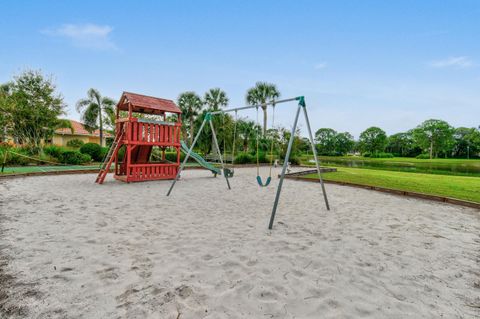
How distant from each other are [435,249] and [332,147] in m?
101

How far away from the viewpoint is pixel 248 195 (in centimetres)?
836

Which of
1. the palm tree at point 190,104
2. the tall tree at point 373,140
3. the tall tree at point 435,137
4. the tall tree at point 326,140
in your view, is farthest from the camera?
the tall tree at point 326,140

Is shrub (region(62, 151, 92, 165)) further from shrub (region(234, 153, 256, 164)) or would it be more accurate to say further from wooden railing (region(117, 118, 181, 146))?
shrub (region(234, 153, 256, 164))

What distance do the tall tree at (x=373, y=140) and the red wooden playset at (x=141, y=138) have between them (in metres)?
87.0

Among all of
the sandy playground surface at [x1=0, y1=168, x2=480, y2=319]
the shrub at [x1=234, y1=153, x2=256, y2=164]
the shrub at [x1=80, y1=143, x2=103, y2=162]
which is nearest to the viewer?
the sandy playground surface at [x1=0, y1=168, x2=480, y2=319]

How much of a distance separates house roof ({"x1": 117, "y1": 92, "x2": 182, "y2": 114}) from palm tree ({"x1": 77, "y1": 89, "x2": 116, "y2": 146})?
23.6 metres

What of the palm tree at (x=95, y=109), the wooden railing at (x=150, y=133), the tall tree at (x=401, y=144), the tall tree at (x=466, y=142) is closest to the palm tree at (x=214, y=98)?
the palm tree at (x=95, y=109)

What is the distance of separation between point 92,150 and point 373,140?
8678 centimetres

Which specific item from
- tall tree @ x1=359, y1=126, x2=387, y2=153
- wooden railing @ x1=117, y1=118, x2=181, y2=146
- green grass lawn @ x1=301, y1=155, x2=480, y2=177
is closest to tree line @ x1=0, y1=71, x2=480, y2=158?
tall tree @ x1=359, y1=126, x2=387, y2=153

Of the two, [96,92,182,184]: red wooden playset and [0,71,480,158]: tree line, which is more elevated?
[0,71,480,158]: tree line

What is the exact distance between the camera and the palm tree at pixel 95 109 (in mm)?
31406

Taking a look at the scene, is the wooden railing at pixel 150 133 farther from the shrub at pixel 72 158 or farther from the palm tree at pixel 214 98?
the palm tree at pixel 214 98

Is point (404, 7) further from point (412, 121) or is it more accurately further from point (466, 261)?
point (412, 121)

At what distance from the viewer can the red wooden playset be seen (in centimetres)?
1070
